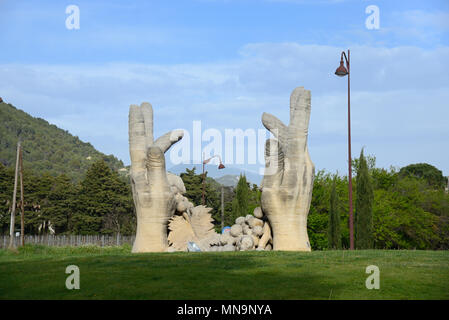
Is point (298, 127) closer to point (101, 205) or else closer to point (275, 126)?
point (275, 126)

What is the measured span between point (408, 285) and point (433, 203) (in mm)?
29078

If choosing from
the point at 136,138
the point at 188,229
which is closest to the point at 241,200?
the point at 188,229

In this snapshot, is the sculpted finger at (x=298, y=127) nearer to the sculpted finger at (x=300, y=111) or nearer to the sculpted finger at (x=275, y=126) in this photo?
the sculpted finger at (x=300, y=111)

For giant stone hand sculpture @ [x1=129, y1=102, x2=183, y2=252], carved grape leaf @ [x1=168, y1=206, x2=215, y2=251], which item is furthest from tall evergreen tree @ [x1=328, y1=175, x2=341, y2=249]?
giant stone hand sculpture @ [x1=129, y1=102, x2=183, y2=252]

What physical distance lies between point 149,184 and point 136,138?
63.6 inches

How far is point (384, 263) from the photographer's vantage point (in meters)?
11.3

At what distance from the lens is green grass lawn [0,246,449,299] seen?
8234mm

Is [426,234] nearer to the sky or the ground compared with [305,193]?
nearer to the ground

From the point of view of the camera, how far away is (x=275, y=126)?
1717cm

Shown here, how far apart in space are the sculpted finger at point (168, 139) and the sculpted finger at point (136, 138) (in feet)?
1.73
